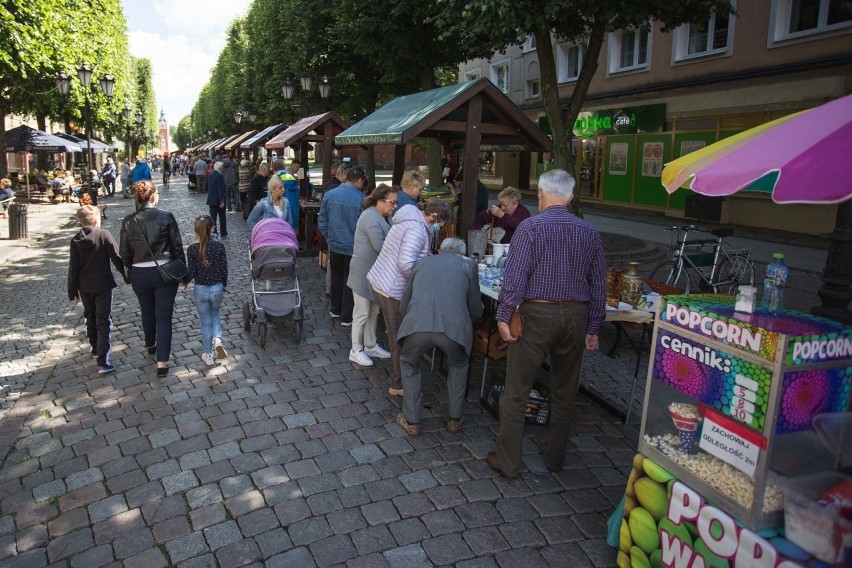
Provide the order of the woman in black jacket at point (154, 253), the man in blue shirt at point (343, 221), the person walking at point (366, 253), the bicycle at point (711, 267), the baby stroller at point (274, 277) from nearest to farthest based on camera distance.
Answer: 1. the woman in black jacket at point (154, 253)
2. the person walking at point (366, 253)
3. the baby stroller at point (274, 277)
4. the man in blue shirt at point (343, 221)
5. the bicycle at point (711, 267)

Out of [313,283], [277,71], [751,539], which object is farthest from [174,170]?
[751,539]

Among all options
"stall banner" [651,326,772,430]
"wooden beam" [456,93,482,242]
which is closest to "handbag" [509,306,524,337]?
"stall banner" [651,326,772,430]

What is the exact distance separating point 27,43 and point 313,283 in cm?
1071

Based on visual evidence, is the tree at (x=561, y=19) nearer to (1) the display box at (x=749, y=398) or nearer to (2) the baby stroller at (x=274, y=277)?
(2) the baby stroller at (x=274, y=277)

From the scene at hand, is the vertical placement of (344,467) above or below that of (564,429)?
below

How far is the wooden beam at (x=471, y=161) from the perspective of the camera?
6.85 meters

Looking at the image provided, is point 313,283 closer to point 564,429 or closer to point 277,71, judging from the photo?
point 564,429

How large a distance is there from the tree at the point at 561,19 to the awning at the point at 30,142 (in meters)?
18.6

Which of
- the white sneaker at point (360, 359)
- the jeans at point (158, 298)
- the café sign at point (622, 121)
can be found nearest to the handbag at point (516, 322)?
the white sneaker at point (360, 359)

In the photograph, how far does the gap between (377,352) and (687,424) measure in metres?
3.94

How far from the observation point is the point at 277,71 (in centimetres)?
2847

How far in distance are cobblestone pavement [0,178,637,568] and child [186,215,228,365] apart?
0.25 meters

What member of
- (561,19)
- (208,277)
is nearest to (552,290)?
(208,277)

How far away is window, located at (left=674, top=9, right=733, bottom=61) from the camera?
1780 cm
